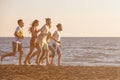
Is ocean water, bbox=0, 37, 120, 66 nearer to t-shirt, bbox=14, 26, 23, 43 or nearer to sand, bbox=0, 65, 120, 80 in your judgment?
t-shirt, bbox=14, 26, 23, 43

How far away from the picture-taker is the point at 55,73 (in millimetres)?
13578

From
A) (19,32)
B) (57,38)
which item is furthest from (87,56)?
(19,32)

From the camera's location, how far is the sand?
13.0m

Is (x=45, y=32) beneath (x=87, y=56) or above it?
above

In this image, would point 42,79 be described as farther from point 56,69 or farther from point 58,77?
point 56,69

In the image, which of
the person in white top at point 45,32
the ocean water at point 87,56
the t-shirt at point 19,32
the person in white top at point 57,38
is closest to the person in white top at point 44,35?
the person in white top at point 45,32

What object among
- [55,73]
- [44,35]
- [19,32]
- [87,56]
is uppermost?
[19,32]

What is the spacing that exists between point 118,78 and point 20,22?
378cm

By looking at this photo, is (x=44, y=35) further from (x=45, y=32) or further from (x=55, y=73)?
(x=55, y=73)

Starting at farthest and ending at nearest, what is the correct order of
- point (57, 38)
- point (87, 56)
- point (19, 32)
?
point (87, 56) → point (57, 38) → point (19, 32)

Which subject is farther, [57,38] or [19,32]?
[57,38]

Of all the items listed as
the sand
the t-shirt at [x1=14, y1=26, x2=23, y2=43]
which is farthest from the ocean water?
the sand

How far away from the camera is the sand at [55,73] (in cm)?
1295

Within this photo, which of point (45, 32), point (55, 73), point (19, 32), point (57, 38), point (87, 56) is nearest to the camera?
point (55, 73)
